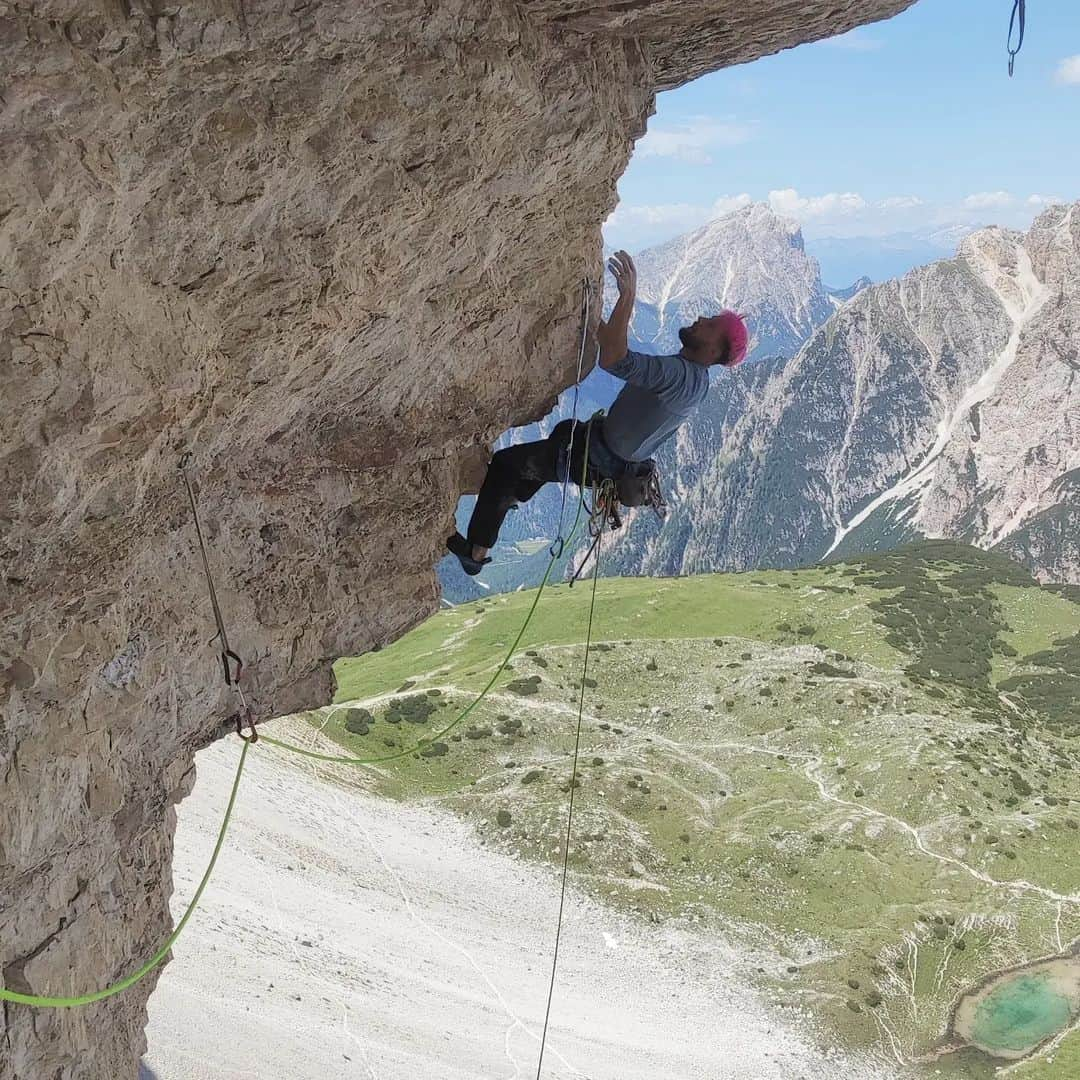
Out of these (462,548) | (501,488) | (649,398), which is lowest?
(462,548)

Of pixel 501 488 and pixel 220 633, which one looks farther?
pixel 501 488

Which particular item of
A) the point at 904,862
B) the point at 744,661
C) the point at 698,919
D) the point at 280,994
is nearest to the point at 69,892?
the point at 280,994

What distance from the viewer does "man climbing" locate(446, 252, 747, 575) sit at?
9.88m

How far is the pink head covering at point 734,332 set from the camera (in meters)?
9.86

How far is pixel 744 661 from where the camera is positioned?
64.1 meters

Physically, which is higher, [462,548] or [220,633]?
[220,633]

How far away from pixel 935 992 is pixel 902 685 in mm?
26794

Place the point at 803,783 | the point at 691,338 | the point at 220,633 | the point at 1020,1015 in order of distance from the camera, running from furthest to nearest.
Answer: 1. the point at 803,783
2. the point at 1020,1015
3. the point at 691,338
4. the point at 220,633

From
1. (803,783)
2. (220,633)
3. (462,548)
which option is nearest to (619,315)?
(462,548)

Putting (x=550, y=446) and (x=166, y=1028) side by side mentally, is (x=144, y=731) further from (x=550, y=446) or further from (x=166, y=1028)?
(x=166, y=1028)

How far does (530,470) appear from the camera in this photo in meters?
11.5

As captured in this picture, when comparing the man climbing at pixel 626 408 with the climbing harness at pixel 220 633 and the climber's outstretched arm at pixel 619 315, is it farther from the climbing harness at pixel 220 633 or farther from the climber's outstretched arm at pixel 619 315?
the climbing harness at pixel 220 633

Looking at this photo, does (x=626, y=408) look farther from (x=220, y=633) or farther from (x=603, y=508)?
(x=220, y=633)

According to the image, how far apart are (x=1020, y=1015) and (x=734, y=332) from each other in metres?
37.5
